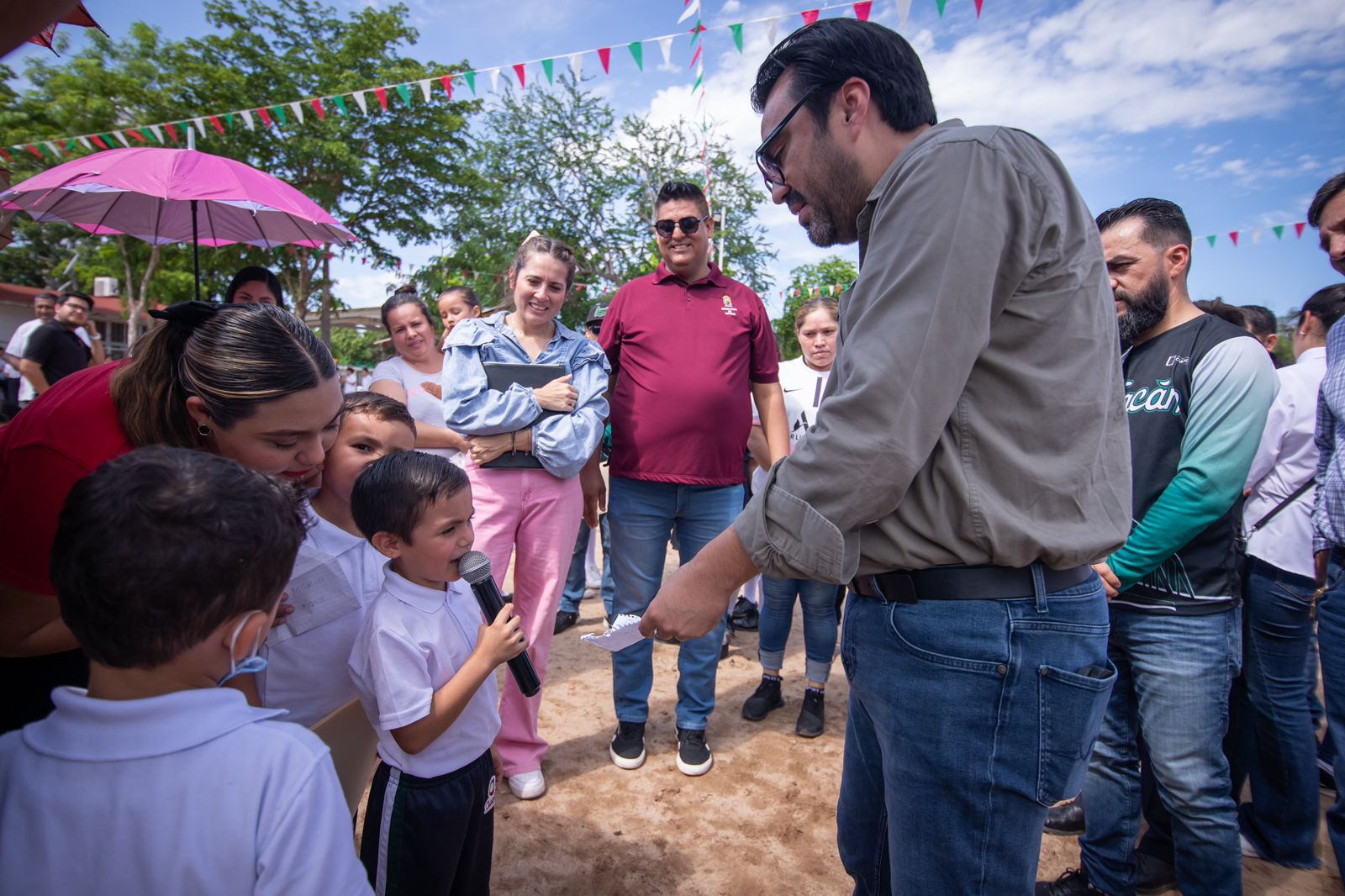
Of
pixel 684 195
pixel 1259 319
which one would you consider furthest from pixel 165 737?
pixel 1259 319

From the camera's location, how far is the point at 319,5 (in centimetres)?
1728

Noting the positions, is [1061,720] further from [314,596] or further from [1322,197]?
[1322,197]

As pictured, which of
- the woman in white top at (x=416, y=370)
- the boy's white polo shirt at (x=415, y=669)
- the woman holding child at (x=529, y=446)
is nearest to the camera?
the boy's white polo shirt at (x=415, y=669)

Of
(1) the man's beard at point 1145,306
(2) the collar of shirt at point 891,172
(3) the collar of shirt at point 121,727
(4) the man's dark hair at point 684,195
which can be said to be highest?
(4) the man's dark hair at point 684,195

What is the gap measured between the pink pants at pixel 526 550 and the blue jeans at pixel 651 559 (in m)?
0.27

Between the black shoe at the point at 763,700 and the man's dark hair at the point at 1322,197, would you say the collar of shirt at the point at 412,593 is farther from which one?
the man's dark hair at the point at 1322,197

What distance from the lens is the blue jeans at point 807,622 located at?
11.9ft

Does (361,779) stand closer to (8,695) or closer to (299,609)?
(299,609)

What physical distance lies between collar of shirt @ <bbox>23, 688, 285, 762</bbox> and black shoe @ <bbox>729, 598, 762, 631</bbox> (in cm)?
436

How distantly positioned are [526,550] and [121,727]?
83.4 inches

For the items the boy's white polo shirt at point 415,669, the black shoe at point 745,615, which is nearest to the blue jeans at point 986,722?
the boy's white polo shirt at point 415,669

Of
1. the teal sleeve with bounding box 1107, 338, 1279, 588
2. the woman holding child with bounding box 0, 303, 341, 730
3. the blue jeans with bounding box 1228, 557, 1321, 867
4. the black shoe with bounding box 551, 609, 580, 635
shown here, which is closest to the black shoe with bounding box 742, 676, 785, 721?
the black shoe with bounding box 551, 609, 580, 635

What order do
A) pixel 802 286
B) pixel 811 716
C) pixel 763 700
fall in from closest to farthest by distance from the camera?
pixel 811 716 < pixel 763 700 < pixel 802 286

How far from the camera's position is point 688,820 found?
2.83 metres
